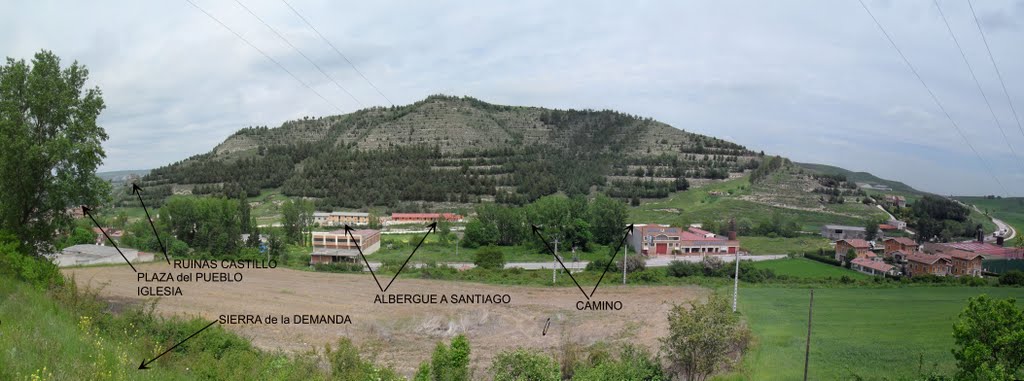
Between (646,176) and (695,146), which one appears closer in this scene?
(646,176)

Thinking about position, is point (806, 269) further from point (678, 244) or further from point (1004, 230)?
point (1004, 230)

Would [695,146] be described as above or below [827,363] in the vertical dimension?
above

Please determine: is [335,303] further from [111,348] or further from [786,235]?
[786,235]

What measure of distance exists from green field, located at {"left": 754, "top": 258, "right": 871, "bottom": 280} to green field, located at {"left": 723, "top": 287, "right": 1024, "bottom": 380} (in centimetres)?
494

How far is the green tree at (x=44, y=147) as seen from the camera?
13672 mm

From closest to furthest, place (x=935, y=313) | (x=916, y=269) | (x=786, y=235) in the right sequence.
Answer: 1. (x=935, y=313)
2. (x=916, y=269)
3. (x=786, y=235)

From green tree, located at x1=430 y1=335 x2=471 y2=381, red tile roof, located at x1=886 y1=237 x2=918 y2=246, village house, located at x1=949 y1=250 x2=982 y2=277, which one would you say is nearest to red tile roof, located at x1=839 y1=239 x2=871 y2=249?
red tile roof, located at x1=886 y1=237 x2=918 y2=246

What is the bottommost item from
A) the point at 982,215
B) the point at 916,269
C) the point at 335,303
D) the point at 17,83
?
the point at 335,303

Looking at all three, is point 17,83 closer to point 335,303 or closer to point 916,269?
point 335,303

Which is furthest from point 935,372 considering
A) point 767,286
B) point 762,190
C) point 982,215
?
point 762,190

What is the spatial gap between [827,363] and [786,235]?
40.2 m

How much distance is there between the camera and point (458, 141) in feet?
351

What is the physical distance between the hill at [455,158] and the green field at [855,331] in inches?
1890

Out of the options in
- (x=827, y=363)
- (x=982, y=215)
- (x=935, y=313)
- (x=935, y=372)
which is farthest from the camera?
(x=982, y=215)
